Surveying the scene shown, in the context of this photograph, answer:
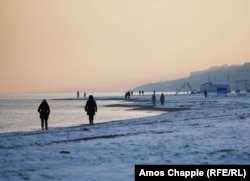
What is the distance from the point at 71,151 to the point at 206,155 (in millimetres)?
4551

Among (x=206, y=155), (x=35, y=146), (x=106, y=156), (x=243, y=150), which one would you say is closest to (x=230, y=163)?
(x=206, y=155)

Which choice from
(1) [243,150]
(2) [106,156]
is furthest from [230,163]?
(2) [106,156]

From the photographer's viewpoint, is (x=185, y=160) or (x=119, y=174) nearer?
(x=119, y=174)

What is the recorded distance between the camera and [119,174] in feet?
25.7

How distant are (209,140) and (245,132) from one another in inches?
101

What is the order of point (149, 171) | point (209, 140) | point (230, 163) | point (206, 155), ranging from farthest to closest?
point (209, 140) → point (206, 155) → point (230, 163) → point (149, 171)

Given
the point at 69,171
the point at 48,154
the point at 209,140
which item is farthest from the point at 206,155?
the point at 48,154

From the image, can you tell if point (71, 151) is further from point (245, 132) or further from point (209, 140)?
point (245, 132)

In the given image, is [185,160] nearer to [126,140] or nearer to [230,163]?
[230,163]

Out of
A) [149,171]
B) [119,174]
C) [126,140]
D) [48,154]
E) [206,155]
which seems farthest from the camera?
[126,140]

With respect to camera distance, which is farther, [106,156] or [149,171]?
[106,156]

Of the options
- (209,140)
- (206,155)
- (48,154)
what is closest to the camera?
(206,155)

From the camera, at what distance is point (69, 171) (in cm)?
824

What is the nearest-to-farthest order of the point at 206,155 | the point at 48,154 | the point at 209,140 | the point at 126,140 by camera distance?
the point at 206,155 → the point at 48,154 → the point at 209,140 → the point at 126,140
